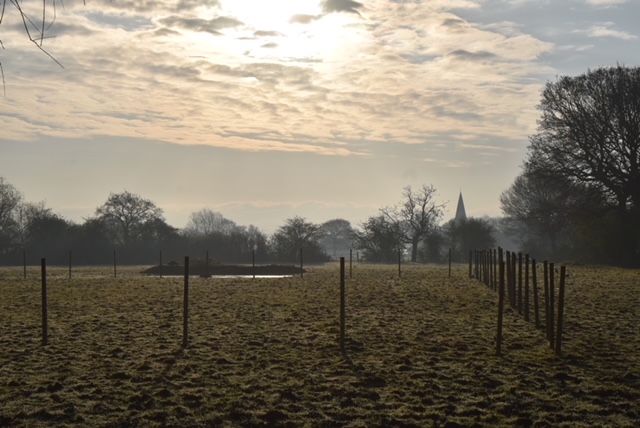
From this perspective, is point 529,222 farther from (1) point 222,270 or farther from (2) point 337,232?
(2) point 337,232

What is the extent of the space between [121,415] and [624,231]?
3736cm

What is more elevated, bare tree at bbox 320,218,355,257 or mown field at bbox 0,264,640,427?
bare tree at bbox 320,218,355,257

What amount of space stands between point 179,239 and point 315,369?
5843cm

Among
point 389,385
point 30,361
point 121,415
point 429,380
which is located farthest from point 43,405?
point 429,380

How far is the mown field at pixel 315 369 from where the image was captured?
6.92 meters

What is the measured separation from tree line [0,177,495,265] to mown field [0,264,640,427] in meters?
44.3

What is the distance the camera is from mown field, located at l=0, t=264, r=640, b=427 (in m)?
6.92

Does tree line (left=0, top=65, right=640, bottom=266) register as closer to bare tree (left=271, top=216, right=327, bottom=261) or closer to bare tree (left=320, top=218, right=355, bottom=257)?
bare tree (left=271, top=216, right=327, bottom=261)

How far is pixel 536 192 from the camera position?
60375 millimetres

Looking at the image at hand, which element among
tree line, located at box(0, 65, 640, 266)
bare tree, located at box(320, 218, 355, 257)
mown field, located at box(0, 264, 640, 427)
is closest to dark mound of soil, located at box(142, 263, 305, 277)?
tree line, located at box(0, 65, 640, 266)

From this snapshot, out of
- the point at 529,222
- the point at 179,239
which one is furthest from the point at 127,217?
the point at 529,222

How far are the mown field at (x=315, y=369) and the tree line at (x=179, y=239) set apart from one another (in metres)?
44.3

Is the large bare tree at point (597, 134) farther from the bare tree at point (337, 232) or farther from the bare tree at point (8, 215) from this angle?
the bare tree at point (337, 232)

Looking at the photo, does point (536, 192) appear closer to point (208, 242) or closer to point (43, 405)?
point (208, 242)
